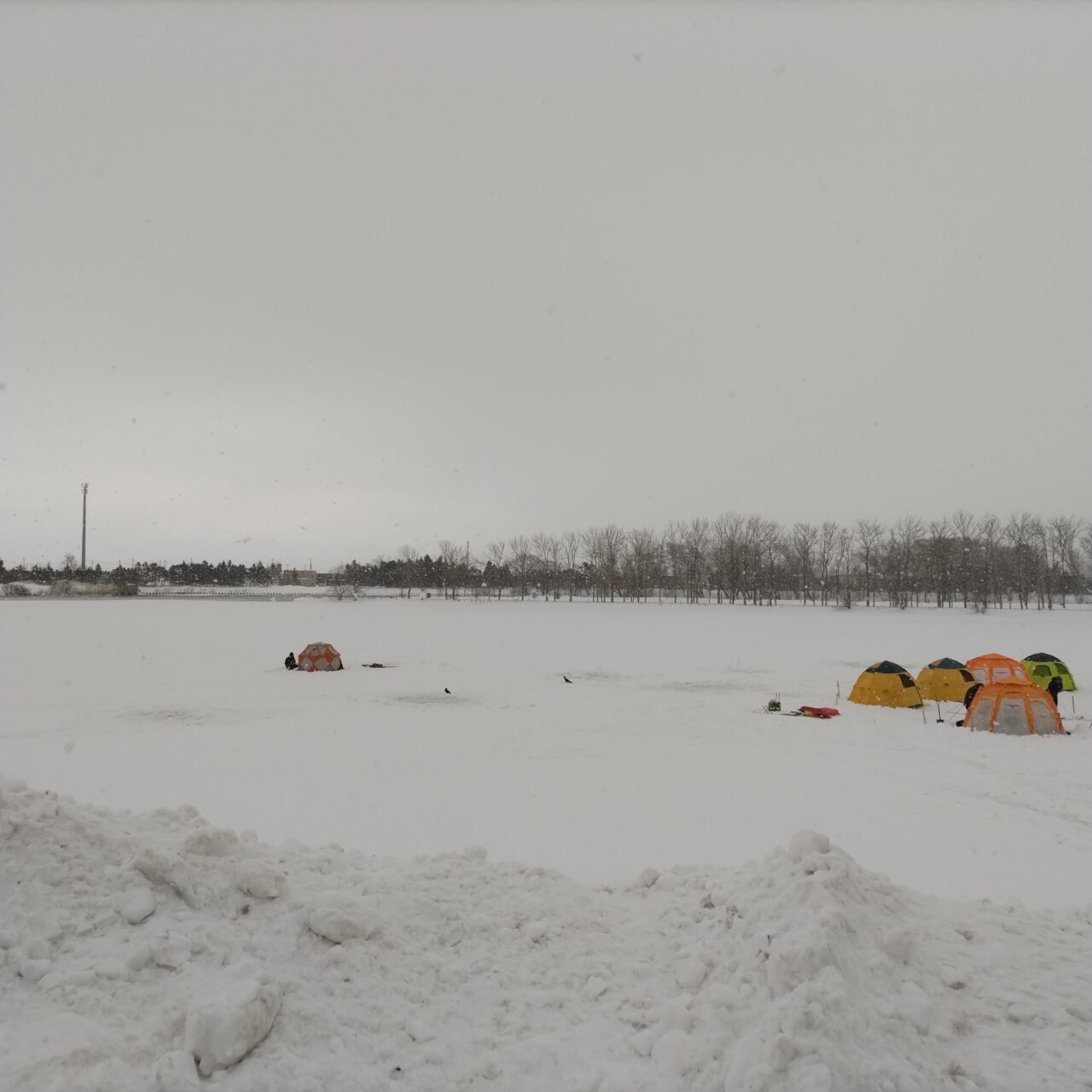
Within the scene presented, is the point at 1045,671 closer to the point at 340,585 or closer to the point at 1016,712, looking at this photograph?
the point at 1016,712

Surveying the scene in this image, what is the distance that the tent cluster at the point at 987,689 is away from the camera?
12781 millimetres

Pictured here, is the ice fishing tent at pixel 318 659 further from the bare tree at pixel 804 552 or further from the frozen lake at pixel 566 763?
the bare tree at pixel 804 552

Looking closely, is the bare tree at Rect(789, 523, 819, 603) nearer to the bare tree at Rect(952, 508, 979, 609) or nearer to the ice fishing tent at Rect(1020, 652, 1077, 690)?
the bare tree at Rect(952, 508, 979, 609)

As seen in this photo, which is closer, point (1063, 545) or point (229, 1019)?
Answer: point (229, 1019)

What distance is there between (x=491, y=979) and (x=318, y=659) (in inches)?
774

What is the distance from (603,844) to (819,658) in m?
21.2

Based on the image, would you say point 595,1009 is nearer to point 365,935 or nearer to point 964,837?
point 365,935

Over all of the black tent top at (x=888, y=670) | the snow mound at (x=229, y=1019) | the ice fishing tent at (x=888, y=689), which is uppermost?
the snow mound at (x=229, y=1019)

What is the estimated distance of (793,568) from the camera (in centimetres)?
10044

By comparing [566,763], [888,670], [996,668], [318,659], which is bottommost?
[566,763]

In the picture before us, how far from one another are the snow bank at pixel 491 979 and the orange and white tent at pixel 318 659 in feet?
58.6

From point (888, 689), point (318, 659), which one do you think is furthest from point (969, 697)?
point (318, 659)

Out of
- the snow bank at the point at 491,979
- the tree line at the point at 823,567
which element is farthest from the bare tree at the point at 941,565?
the snow bank at the point at 491,979

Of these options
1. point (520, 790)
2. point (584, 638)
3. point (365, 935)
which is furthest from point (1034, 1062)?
point (584, 638)
